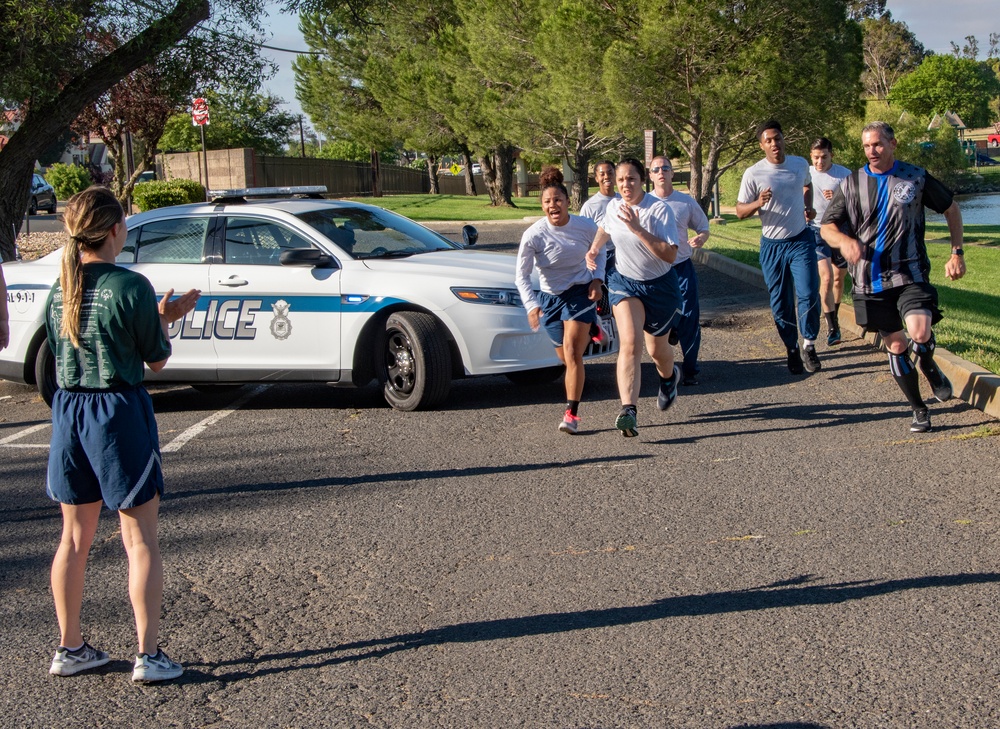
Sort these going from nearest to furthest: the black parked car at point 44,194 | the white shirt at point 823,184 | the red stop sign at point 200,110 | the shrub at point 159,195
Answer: the white shirt at point 823,184 → the red stop sign at point 200,110 → the shrub at point 159,195 → the black parked car at point 44,194

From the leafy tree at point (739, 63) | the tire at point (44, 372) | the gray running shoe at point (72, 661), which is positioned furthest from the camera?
the leafy tree at point (739, 63)

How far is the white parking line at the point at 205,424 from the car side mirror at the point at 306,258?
1315 mm

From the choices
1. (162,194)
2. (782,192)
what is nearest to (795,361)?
(782,192)

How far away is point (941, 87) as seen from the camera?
10988 cm

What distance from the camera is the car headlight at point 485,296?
8.45m

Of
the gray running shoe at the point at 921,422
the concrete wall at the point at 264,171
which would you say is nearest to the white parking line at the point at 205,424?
the gray running shoe at the point at 921,422

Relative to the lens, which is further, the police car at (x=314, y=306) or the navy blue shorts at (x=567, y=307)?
the police car at (x=314, y=306)

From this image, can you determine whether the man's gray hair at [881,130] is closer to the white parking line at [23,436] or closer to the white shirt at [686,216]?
the white shirt at [686,216]

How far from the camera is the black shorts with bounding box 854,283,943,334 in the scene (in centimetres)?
720

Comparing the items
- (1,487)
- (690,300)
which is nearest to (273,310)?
(1,487)

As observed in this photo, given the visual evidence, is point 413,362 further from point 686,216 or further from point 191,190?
point 191,190

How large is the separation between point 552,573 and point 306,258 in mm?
Answer: 4260

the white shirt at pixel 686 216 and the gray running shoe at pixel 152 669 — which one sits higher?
the white shirt at pixel 686 216

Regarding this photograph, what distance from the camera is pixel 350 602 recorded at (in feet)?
15.9
